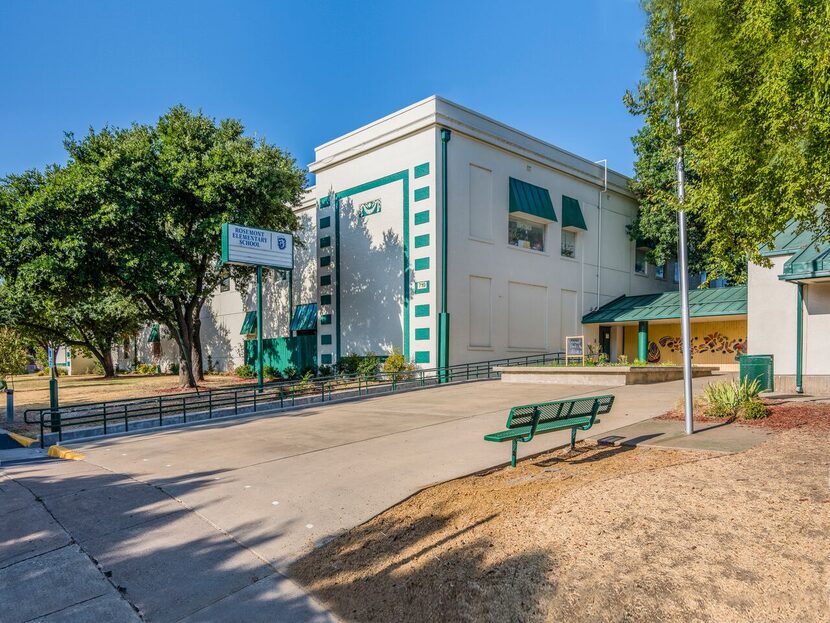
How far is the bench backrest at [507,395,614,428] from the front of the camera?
694 cm

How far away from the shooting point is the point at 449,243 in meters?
23.7

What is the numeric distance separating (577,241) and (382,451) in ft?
81.1

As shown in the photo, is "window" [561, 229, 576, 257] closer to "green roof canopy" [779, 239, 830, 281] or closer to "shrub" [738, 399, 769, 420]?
"green roof canopy" [779, 239, 830, 281]

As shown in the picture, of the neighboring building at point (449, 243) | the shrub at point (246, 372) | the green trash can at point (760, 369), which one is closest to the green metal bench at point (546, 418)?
the green trash can at point (760, 369)

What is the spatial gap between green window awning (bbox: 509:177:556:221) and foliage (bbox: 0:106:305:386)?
1069 cm

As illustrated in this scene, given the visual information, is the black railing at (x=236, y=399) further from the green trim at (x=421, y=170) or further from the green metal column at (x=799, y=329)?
the green metal column at (x=799, y=329)

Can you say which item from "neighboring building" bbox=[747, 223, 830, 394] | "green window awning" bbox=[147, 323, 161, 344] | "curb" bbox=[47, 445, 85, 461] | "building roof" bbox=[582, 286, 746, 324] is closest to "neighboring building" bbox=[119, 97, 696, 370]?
"building roof" bbox=[582, 286, 746, 324]

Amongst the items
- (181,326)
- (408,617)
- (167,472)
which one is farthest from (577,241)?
(408,617)

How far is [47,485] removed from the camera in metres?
7.70

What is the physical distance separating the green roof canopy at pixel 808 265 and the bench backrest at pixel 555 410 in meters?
8.59

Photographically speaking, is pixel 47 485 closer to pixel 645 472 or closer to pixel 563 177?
pixel 645 472

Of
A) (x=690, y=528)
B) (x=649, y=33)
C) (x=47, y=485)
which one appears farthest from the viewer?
(x=649, y=33)

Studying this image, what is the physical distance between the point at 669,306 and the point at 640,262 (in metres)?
7.56

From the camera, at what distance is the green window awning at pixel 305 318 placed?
2961 cm
